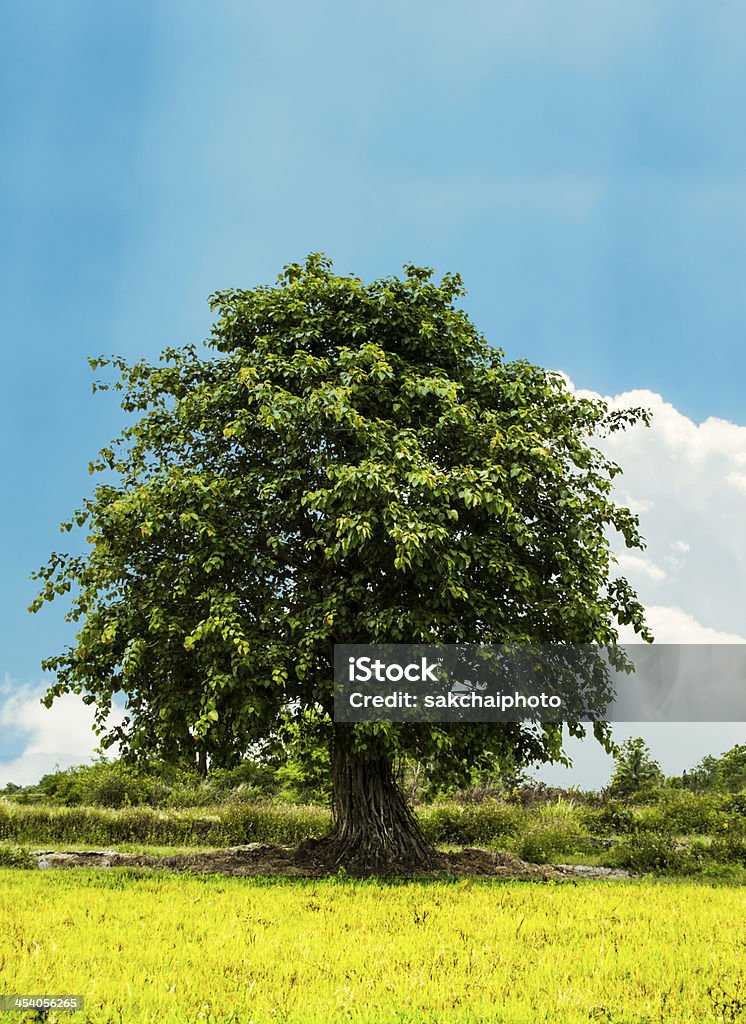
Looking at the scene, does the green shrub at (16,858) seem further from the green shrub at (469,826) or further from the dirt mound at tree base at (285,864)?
the green shrub at (469,826)

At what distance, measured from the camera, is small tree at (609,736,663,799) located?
92.5ft

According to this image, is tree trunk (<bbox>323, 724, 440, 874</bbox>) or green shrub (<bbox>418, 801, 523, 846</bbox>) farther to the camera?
green shrub (<bbox>418, 801, 523, 846</bbox>)

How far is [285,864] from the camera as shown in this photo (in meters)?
16.5

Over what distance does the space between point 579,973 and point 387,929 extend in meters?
2.44

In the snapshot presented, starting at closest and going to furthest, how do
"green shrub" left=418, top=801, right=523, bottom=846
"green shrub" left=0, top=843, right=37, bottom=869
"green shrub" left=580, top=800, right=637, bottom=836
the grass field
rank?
the grass field
"green shrub" left=0, top=843, right=37, bottom=869
"green shrub" left=418, top=801, right=523, bottom=846
"green shrub" left=580, top=800, right=637, bottom=836

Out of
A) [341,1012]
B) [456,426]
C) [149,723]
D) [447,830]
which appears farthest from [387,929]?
[447,830]

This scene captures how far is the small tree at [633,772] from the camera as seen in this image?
28.2 metres

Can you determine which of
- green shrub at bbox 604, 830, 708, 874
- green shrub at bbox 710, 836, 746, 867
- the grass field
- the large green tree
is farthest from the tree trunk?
green shrub at bbox 710, 836, 746, 867

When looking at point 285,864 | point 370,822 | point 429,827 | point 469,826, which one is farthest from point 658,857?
point 285,864

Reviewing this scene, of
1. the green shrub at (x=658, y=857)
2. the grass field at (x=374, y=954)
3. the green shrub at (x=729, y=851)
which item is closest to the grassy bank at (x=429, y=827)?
the green shrub at (x=729, y=851)

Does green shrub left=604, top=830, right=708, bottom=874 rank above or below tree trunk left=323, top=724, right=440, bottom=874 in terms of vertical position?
below

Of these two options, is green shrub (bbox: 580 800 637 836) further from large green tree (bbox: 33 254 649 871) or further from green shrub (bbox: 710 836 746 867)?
large green tree (bbox: 33 254 649 871)

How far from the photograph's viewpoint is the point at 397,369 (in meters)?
16.8

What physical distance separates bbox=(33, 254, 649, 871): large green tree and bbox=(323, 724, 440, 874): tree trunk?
4 cm
